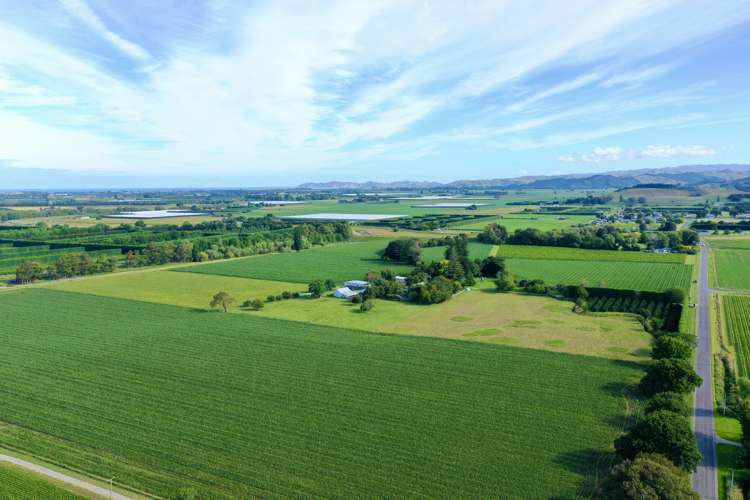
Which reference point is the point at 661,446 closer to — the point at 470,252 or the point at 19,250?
the point at 470,252

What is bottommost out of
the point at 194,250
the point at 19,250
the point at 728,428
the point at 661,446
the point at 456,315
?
the point at 728,428

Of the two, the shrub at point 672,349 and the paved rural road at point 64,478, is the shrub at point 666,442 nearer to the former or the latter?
the shrub at point 672,349

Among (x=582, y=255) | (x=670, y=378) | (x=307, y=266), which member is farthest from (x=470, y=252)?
(x=670, y=378)

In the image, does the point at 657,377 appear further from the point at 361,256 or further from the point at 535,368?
the point at 361,256

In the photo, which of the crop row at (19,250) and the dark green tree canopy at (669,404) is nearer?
the dark green tree canopy at (669,404)

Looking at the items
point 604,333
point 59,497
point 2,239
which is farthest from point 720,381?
point 2,239

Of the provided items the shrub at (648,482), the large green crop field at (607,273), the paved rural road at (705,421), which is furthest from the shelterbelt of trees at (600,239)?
the shrub at (648,482)
